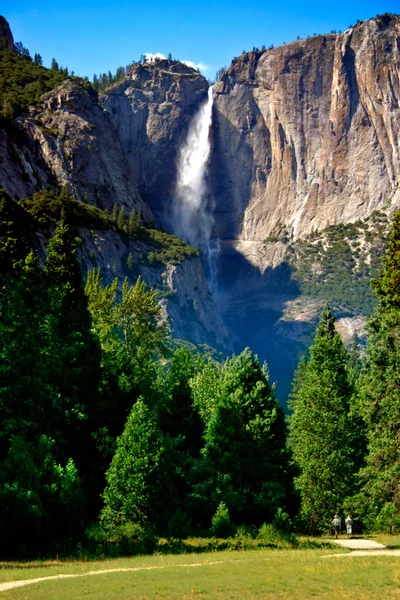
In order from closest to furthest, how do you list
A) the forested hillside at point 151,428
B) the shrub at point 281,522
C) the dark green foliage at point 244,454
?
the forested hillside at point 151,428 < the shrub at point 281,522 < the dark green foliage at point 244,454

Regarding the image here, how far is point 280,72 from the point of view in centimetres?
19550

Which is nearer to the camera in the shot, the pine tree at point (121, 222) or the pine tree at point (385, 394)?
the pine tree at point (385, 394)

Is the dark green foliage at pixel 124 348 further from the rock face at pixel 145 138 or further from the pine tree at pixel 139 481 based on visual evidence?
the rock face at pixel 145 138

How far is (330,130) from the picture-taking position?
7347 inches

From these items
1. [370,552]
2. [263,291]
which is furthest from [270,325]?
[370,552]

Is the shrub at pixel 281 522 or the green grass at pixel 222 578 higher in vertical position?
the shrub at pixel 281 522

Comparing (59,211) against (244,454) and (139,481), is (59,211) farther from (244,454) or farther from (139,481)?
(139,481)

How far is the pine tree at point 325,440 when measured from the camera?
48062 mm

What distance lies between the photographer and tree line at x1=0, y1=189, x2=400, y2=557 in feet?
113

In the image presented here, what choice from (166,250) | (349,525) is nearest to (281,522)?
(349,525)

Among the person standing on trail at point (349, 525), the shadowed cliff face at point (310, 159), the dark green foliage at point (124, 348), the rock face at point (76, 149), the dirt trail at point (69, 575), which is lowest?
the dirt trail at point (69, 575)

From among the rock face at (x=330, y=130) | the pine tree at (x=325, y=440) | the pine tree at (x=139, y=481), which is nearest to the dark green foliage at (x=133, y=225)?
the rock face at (x=330, y=130)

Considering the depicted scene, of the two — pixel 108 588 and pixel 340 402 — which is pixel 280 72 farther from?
pixel 108 588

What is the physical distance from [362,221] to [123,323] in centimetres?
12838
